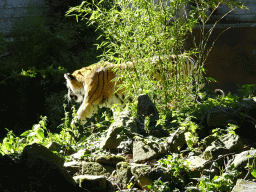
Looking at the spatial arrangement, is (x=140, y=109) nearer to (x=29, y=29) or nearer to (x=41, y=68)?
(x=41, y=68)

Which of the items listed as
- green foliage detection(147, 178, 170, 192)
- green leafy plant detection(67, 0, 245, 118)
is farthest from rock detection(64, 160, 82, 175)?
green leafy plant detection(67, 0, 245, 118)

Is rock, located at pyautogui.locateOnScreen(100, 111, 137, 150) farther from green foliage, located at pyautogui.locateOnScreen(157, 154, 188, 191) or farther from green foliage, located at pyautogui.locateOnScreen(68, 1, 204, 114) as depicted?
green foliage, located at pyautogui.locateOnScreen(157, 154, 188, 191)

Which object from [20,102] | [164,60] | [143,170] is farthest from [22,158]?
[20,102]

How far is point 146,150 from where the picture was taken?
3080 millimetres

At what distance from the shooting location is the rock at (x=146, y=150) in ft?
9.91

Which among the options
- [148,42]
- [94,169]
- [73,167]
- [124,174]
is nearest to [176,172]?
[124,174]

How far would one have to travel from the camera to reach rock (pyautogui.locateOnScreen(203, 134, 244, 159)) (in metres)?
2.82

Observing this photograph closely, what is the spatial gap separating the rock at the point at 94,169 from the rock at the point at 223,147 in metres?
0.91

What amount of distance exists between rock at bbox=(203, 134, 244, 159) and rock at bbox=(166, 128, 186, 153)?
0.30 metres

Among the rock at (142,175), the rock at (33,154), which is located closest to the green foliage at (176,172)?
the rock at (142,175)

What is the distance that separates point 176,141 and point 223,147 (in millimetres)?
449

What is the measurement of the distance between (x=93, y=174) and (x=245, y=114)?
5.40 feet

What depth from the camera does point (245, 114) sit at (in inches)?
132

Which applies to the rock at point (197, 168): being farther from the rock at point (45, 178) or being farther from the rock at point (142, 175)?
the rock at point (45, 178)
